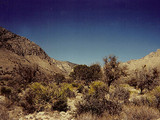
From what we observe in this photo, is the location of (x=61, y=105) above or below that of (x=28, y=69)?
below

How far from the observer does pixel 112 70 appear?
13219 mm

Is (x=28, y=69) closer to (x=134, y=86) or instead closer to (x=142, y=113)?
(x=142, y=113)

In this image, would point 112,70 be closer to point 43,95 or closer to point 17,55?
point 43,95

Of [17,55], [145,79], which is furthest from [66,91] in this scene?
[17,55]

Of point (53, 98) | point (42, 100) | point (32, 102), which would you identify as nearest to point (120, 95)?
point (53, 98)

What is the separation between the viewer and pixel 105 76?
1359cm

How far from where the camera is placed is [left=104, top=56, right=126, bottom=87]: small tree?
42.5 ft

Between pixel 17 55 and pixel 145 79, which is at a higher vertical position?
pixel 17 55

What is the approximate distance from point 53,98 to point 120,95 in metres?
6.18

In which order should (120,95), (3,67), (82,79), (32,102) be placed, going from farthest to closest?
(3,67) < (82,79) < (120,95) < (32,102)

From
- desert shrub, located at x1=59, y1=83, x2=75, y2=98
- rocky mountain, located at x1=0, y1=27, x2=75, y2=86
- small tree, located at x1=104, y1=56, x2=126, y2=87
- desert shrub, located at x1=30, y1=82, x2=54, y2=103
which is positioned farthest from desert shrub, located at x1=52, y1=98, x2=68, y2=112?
rocky mountain, located at x1=0, y1=27, x2=75, y2=86

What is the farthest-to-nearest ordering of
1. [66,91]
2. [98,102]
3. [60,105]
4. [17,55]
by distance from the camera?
1. [17,55]
2. [66,91]
3. [60,105]
4. [98,102]

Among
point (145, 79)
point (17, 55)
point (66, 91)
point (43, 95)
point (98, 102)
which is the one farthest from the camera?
point (17, 55)

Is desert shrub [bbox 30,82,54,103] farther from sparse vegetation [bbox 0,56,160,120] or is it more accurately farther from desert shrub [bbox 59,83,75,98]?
desert shrub [bbox 59,83,75,98]
